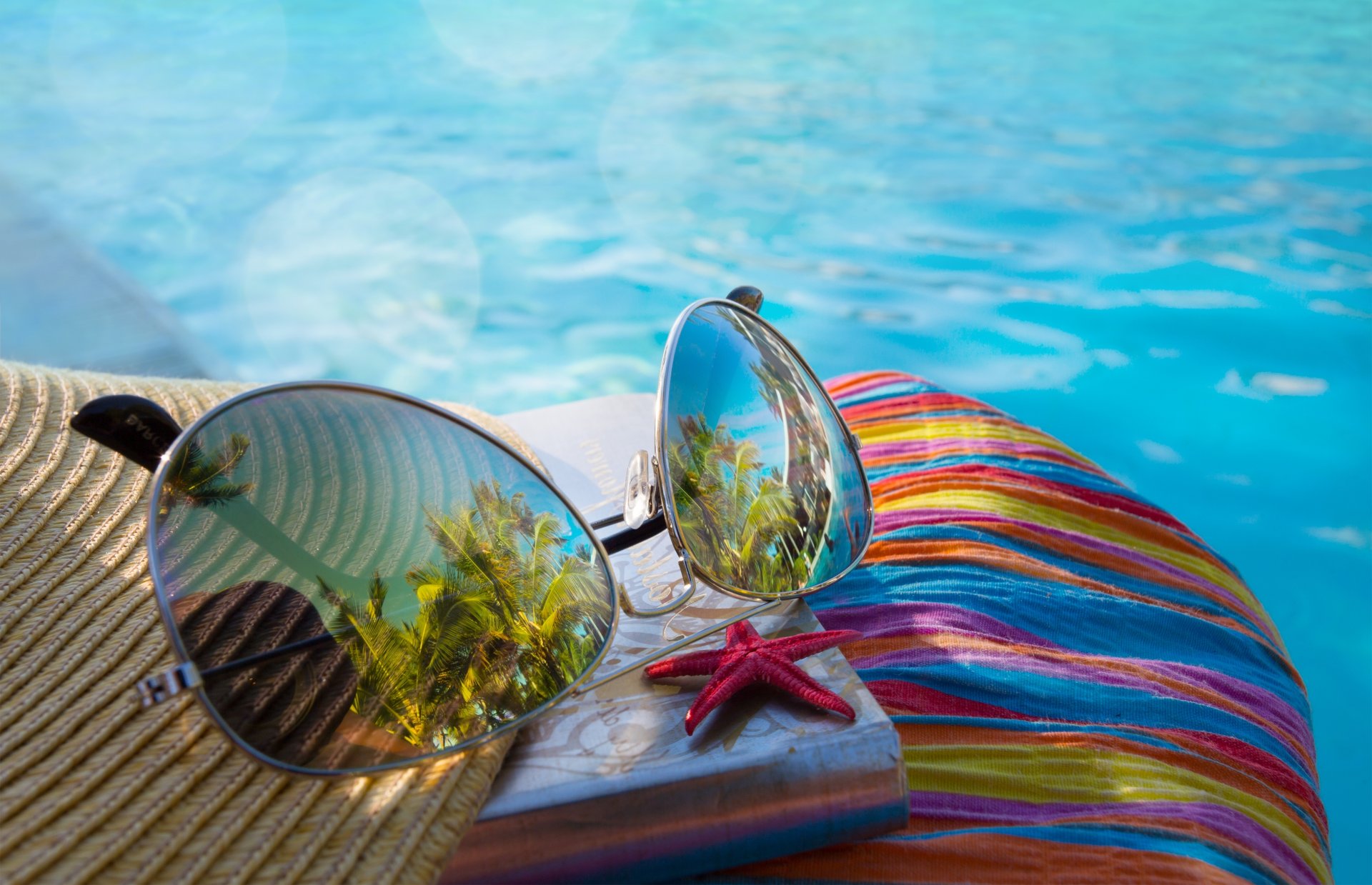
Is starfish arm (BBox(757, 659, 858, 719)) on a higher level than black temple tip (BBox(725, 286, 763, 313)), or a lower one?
lower

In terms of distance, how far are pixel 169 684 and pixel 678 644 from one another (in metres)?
0.35

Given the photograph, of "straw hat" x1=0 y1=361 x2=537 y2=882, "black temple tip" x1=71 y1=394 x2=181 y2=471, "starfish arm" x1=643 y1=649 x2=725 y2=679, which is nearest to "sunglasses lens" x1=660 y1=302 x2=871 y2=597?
"starfish arm" x1=643 y1=649 x2=725 y2=679

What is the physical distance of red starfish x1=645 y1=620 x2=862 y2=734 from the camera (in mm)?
637

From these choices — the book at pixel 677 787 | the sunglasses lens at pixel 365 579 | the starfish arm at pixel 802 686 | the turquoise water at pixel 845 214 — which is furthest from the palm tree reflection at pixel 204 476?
the turquoise water at pixel 845 214

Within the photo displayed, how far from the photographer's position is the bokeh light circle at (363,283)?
3002mm

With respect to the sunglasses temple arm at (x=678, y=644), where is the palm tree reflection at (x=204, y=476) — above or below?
above

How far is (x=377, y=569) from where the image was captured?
638 mm

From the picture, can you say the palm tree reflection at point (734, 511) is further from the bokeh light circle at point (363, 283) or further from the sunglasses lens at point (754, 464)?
the bokeh light circle at point (363, 283)

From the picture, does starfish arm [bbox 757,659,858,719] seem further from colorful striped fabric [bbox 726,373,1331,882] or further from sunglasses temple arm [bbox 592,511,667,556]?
sunglasses temple arm [bbox 592,511,667,556]

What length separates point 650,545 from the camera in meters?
0.93

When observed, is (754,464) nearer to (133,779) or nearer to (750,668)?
(750,668)

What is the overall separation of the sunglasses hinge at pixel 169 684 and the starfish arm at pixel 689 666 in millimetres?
294

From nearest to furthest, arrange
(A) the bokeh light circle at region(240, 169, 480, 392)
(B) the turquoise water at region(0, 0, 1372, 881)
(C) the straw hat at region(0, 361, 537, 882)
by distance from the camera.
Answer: (C) the straw hat at region(0, 361, 537, 882) → (B) the turquoise water at region(0, 0, 1372, 881) → (A) the bokeh light circle at region(240, 169, 480, 392)

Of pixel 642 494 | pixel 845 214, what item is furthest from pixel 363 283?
pixel 642 494
